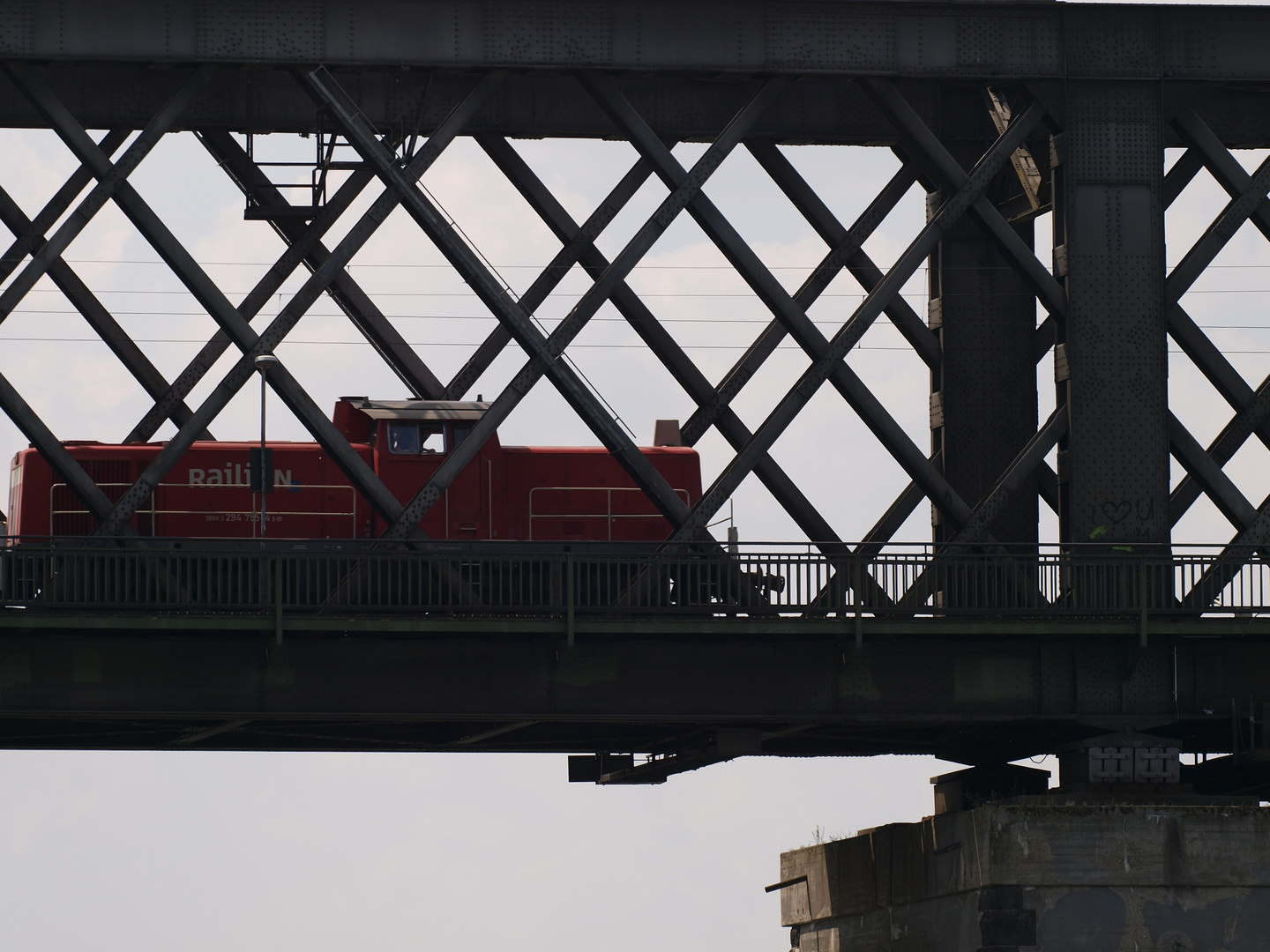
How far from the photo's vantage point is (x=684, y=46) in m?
37.6

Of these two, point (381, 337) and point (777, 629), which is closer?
point (777, 629)

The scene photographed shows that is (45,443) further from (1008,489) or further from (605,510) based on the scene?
(1008,489)

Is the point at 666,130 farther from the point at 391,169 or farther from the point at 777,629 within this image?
the point at 777,629

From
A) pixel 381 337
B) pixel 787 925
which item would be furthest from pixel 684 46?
pixel 787 925

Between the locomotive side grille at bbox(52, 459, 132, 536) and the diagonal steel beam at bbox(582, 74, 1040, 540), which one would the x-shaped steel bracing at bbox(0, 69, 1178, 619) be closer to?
the diagonal steel beam at bbox(582, 74, 1040, 540)

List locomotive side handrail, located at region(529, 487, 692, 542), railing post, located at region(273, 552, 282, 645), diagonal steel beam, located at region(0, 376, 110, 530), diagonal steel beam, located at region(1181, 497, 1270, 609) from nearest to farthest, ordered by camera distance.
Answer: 1. railing post, located at region(273, 552, 282, 645)
2. diagonal steel beam, located at region(0, 376, 110, 530)
3. diagonal steel beam, located at region(1181, 497, 1270, 609)
4. locomotive side handrail, located at region(529, 487, 692, 542)

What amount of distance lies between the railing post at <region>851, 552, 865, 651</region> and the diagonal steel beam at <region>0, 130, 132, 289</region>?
594 inches

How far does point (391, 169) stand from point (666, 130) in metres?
7.40

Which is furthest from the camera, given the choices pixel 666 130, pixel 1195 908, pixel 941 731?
pixel 666 130

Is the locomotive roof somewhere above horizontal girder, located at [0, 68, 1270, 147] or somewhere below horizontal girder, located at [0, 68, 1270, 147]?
below

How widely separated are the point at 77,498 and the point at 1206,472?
2104 centimetres

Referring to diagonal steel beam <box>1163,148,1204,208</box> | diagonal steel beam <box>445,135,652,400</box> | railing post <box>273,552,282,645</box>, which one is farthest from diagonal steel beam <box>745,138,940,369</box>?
railing post <box>273,552,282,645</box>

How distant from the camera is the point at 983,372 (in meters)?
42.1

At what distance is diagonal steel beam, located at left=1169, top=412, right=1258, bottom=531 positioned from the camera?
126 ft
